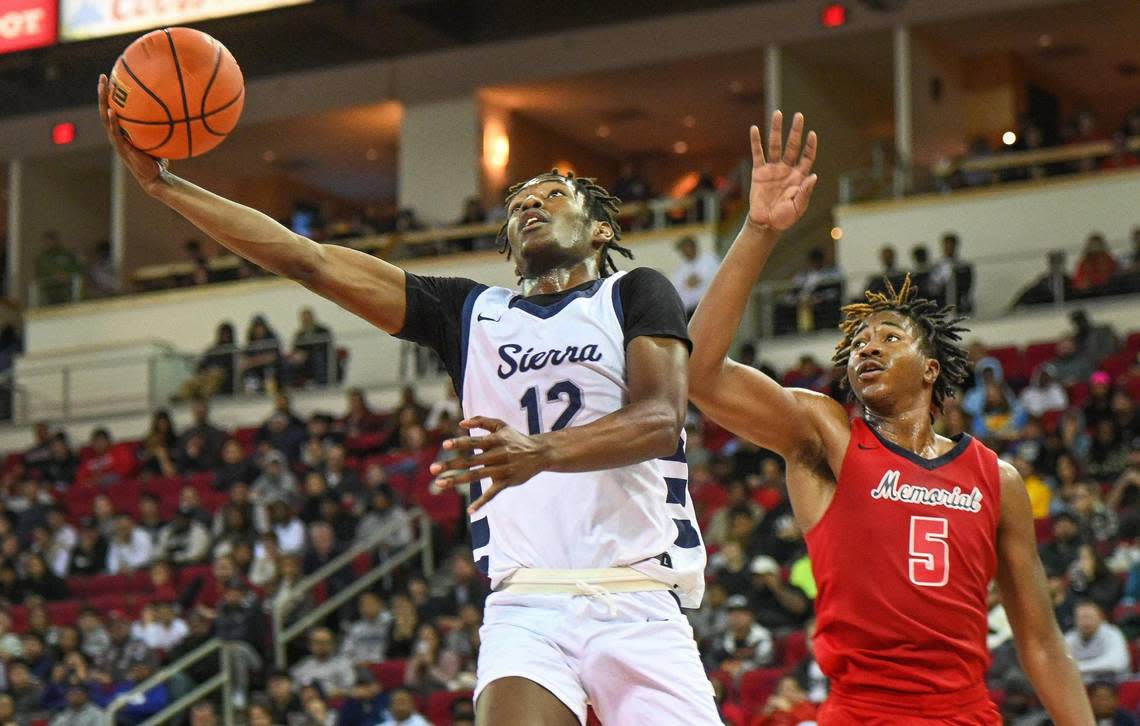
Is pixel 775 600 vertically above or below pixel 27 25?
below

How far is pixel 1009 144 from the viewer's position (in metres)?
21.5

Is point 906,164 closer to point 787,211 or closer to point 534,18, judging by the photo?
point 534,18

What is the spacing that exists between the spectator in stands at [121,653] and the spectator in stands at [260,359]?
19.6ft

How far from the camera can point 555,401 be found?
443 cm

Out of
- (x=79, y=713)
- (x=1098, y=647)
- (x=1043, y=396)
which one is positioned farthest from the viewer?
(x=1043, y=396)

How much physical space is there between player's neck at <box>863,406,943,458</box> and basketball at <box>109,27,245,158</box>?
2167 mm

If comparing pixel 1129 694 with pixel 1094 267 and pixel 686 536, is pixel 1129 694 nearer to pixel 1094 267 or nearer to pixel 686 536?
pixel 686 536

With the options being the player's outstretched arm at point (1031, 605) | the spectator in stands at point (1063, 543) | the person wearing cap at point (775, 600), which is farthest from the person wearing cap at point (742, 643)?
the player's outstretched arm at point (1031, 605)

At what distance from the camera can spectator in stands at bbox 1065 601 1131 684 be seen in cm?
1040

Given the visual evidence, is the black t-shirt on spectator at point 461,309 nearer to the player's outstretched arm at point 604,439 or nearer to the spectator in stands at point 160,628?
the player's outstretched arm at point 604,439

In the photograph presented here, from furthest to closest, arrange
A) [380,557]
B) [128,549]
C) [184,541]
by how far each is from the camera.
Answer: [128,549], [184,541], [380,557]

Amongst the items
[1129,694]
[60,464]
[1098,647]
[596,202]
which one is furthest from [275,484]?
[596,202]

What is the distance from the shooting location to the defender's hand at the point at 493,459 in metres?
3.69

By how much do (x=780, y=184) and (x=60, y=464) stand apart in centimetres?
1674
